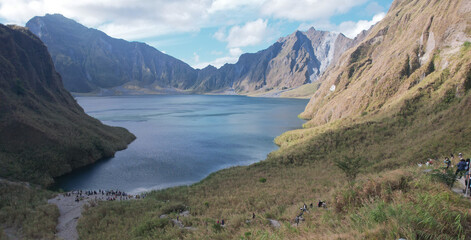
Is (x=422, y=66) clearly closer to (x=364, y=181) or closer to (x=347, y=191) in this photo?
(x=364, y=181)

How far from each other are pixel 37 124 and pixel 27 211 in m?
37.7

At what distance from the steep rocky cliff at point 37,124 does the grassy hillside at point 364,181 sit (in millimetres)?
29662

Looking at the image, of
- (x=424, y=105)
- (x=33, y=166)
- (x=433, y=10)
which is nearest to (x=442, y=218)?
(x=424, y=105)

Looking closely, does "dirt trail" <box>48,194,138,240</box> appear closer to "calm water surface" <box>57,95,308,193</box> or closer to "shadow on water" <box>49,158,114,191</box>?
"shadow on water" <box>49,158,114,191</box>

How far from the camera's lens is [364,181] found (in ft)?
46.5

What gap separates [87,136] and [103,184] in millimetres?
25138

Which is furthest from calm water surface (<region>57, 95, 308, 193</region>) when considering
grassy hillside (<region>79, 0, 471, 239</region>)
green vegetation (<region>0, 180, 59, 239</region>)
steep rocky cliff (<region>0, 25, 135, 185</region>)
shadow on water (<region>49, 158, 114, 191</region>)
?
green vegetation (<region>0, 180, 59, 239</region>)

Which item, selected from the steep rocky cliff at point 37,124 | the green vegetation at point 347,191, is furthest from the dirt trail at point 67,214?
the steep rocky cliff at point 37,124

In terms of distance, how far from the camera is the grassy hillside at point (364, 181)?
346 inches

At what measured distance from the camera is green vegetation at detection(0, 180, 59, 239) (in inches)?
923

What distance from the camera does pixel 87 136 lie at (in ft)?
217

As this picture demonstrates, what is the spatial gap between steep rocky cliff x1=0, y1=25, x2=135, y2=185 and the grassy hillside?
29.7 metres

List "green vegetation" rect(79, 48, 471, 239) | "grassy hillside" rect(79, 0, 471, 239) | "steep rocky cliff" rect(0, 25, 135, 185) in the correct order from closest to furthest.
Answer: "green vegetation" rect(79, 48, 471, 239) → "grassy hillside" rect(79, 0, 471, 239) → "steep rocky cliff" rect(0, 25, 135, 185)

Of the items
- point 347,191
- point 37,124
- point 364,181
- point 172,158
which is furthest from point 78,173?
point 364,181
